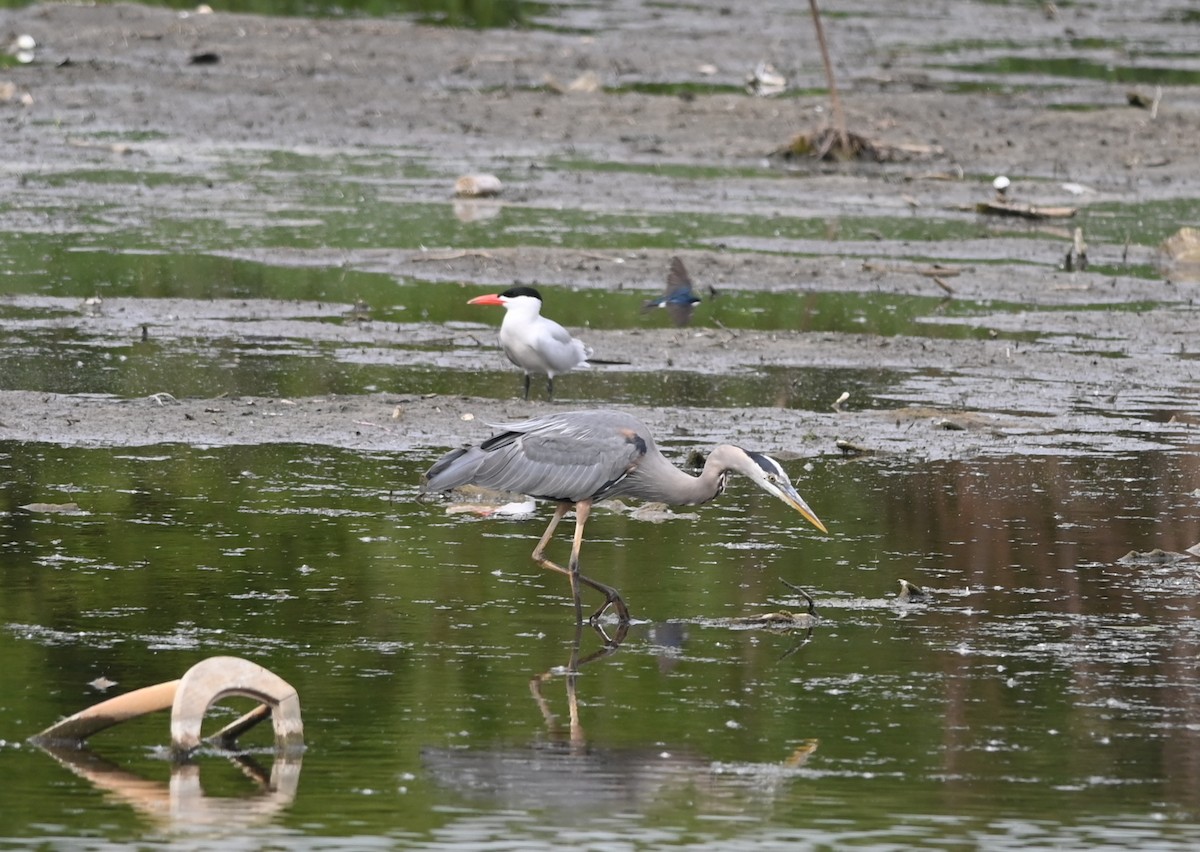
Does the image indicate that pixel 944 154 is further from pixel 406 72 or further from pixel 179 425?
pixel 179 425

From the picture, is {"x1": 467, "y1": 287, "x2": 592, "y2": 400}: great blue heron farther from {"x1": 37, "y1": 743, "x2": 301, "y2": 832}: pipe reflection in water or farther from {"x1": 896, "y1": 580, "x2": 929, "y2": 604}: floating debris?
{"x1": 37, "y1": 743, "x2": 301, "y2": 832}: pipe reflection in water

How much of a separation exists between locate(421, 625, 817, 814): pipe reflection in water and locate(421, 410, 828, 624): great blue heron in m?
1.69

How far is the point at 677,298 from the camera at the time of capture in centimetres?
1482

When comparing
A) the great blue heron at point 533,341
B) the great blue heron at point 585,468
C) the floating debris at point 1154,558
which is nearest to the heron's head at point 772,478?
the great blue heron at point 585,468

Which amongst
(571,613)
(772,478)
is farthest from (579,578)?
(772,478)

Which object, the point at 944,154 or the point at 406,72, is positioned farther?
the point at 406,72

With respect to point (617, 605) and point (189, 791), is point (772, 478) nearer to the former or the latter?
point (617, 605)

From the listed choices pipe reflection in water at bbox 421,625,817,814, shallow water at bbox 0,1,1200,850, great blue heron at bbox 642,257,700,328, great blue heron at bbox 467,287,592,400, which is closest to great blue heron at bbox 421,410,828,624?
shallow water at bbox 0,1,1200,850

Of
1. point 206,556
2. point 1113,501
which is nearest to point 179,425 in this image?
point 206,556

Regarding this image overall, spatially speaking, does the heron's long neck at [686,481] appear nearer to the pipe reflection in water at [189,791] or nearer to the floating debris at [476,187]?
the pipe reflection in water at [189,791]

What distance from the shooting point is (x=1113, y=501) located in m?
10.3

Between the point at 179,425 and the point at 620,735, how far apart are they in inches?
199

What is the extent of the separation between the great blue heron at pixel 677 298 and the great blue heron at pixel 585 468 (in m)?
6.02

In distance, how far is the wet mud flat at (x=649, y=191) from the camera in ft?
39.3
